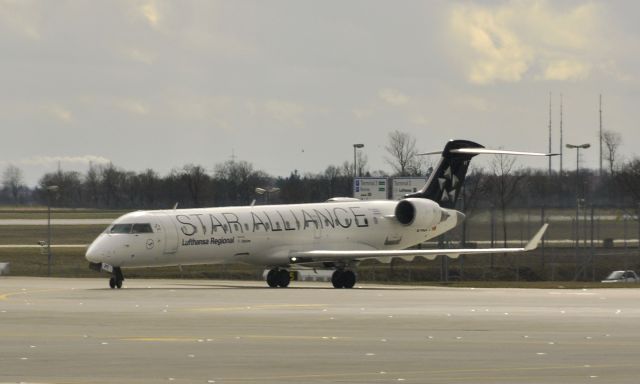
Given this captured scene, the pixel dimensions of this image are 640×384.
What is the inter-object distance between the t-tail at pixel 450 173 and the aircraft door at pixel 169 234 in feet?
44.2

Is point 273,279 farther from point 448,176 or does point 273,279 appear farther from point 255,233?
point 448,176

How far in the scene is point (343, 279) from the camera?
5125 centimetres

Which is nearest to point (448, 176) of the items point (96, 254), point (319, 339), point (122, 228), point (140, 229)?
point (140, 229)

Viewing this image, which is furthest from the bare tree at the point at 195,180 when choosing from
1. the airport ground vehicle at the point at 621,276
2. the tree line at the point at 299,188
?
the airport ground vehicle at the point at 621,276

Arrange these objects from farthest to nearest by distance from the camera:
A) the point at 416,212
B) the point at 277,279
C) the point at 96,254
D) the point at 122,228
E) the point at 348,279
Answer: the point at 416,212, the point at 277,279, the point at 348,279, the point at 122,228, the point at 96,254

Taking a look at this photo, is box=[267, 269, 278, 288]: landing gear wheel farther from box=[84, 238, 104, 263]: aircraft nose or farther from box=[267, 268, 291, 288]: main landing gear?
box=[84, 238, 104, 263]: aircraft nose

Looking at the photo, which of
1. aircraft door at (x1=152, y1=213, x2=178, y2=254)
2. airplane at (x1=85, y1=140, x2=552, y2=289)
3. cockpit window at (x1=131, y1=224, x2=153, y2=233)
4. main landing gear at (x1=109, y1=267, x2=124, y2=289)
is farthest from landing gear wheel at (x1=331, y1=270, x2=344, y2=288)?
main landing gear at (x1=109, y1=267, x2=124, y2=289)

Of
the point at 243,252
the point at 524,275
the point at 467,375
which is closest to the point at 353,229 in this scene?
the point at 243,252

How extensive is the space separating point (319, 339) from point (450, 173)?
3363 cm

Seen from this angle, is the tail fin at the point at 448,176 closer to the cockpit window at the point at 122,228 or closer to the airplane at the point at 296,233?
the airplane at the point at 296,233

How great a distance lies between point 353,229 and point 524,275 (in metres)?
18.7

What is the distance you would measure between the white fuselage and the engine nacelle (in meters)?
0.05

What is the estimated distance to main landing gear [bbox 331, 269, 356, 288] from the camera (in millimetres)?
51125

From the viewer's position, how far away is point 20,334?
1020 inches
